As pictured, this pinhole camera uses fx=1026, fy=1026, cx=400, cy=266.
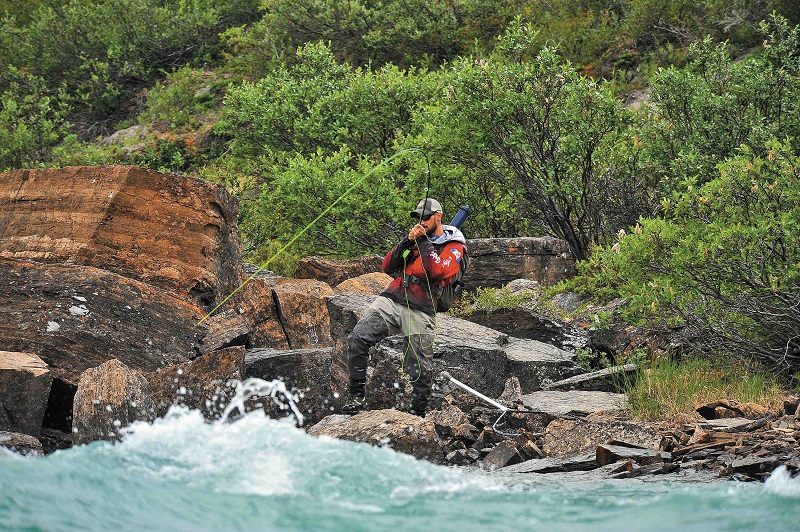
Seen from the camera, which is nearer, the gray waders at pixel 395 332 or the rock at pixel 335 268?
the gray waders at pixel 395 332

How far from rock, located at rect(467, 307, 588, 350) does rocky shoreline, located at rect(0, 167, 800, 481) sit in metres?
0.02

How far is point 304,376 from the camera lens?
34.4 feet

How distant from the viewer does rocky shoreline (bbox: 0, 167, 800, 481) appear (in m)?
8.55

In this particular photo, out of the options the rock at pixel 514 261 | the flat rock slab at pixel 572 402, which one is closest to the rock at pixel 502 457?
the flat rock slab at pixel 572 402

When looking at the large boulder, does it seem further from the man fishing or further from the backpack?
the backpack

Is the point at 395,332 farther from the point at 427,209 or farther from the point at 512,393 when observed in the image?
the point at 512,393

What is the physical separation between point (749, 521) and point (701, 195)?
637 centimetres

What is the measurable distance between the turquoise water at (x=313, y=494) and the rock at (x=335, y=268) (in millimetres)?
6943

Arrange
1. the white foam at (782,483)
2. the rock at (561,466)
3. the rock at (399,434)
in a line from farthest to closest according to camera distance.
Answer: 1. the rock at (399,434)
2. the rock at (561,466)
3. the white foam at (782,483)

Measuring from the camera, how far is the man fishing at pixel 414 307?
9.55 m

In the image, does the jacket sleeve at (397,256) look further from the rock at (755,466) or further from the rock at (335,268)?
the rock at (335,268)

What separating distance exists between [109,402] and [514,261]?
8935mm

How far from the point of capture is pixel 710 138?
16.2 meters

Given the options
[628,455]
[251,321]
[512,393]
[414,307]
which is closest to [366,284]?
[251,321]
